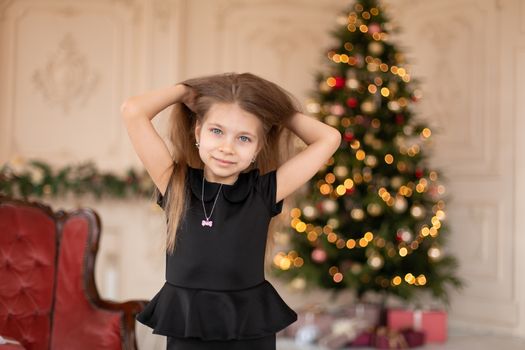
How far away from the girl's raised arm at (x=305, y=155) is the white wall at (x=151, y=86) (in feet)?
12.7

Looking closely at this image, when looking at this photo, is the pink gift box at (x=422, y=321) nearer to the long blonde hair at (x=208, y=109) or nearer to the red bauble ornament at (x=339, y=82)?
the red bauble ornament at (x=339, y=82)

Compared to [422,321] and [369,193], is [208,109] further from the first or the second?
[422,321]

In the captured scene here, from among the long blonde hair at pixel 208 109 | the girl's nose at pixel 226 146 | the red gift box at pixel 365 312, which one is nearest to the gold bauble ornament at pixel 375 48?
the red gift box at pixel 365 312

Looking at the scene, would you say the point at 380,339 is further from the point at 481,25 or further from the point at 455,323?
the point at 481,25

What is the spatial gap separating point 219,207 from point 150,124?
0.97 ft

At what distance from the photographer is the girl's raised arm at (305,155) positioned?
1.94 metres

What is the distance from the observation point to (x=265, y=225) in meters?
1.90

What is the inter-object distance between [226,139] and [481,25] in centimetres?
460

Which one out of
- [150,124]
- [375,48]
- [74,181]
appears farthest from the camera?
[74,181]

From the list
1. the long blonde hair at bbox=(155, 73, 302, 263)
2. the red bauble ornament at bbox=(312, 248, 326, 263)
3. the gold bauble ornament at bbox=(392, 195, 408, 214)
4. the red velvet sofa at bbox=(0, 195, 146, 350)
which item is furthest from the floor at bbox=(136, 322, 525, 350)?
the long blonde hair at bbox=(155, 73, 302, 263)

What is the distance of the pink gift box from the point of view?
5090 millimetres

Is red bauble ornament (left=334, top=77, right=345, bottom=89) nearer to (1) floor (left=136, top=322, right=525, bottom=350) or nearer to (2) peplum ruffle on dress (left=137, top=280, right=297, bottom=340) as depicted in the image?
(1) floor (left=136, top=322, right=525, bottom=350)

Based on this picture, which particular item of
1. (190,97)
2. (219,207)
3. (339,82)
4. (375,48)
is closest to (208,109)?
(190,97)

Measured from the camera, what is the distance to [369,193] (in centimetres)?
514
